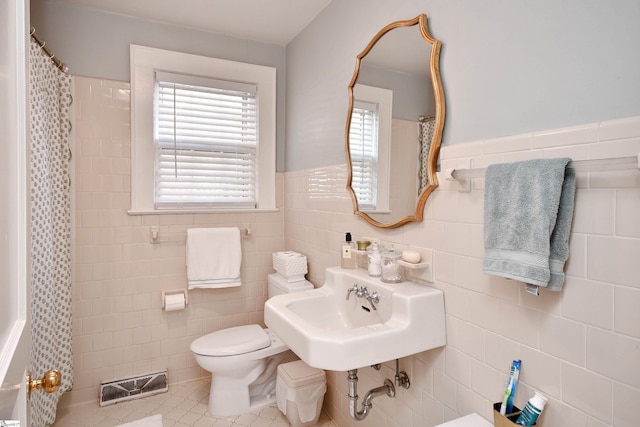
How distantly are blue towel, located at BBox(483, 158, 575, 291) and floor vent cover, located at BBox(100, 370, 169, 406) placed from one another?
2.36 meters

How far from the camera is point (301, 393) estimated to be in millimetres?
2098

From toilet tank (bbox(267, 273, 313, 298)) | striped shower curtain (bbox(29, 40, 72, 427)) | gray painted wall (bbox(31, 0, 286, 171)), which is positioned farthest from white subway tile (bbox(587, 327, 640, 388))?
gray painted wall (bbox(31, 0, 286, 171))

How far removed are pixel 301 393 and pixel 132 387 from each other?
3.95ft

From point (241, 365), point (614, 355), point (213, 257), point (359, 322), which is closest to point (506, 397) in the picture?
point (614, 355)

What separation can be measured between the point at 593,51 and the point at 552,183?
1.16 feet

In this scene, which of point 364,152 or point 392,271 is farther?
point 364,152

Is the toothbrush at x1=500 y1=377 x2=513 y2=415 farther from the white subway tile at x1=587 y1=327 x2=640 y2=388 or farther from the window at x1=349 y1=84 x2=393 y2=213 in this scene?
the window at x1=349 y1=84 x2=393 y2=213

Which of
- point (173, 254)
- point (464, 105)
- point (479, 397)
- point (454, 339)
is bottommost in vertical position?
point (479, 397)

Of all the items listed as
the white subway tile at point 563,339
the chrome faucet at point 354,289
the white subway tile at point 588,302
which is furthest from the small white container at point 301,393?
the white subway tile at point 588,302

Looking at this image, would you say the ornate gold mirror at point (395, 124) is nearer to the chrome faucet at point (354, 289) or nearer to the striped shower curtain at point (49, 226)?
the chrome faucet at point (354, 289)

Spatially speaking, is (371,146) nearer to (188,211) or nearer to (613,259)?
(613,259)

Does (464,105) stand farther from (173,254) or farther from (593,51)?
(173,254)

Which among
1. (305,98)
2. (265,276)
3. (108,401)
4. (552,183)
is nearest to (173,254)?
(265,276)

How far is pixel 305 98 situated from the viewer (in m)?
2.53
